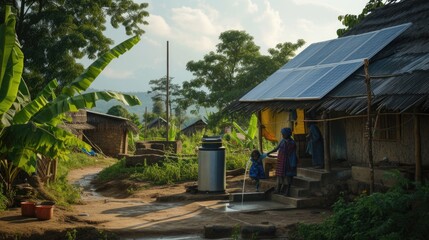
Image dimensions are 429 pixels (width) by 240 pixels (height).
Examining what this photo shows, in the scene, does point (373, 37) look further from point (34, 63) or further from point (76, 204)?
point (34, 63)

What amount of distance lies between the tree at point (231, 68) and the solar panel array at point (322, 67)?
1809 centimetres

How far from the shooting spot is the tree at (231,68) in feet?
108

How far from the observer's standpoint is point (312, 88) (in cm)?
1144

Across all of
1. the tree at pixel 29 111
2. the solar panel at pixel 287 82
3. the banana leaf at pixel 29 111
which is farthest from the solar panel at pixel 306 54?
the banana leaf at pixel 29 111

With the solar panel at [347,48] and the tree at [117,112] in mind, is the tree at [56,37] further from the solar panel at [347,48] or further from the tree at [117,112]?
the tree at [117,112]

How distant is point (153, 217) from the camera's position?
1027cm

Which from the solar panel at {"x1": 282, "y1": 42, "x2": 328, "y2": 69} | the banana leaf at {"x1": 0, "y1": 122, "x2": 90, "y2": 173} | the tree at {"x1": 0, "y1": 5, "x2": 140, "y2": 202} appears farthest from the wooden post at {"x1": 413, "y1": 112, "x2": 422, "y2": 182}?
the banana leaf at {"x1": 0, "y1": 122, "x2": 90, "y2": 173}

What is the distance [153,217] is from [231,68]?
1011 inches

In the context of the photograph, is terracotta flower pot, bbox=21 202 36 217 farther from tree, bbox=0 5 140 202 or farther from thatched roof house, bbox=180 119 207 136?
thatched roof house, bbox=180 119 207 136

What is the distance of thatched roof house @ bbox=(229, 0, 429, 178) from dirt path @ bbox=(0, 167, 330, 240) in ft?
7.43

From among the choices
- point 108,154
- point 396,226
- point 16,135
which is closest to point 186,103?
point 108,154

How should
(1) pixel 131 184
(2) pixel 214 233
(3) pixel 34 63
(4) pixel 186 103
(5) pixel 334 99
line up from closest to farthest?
(2) pixel 214 233 → (5) pixel 334 99 → (1) pixel 131 184 → (3) pixel 34 63 → (4) pixel 186 103

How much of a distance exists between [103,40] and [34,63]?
2.79 metres

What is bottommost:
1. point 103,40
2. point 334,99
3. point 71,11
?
point 334,99
